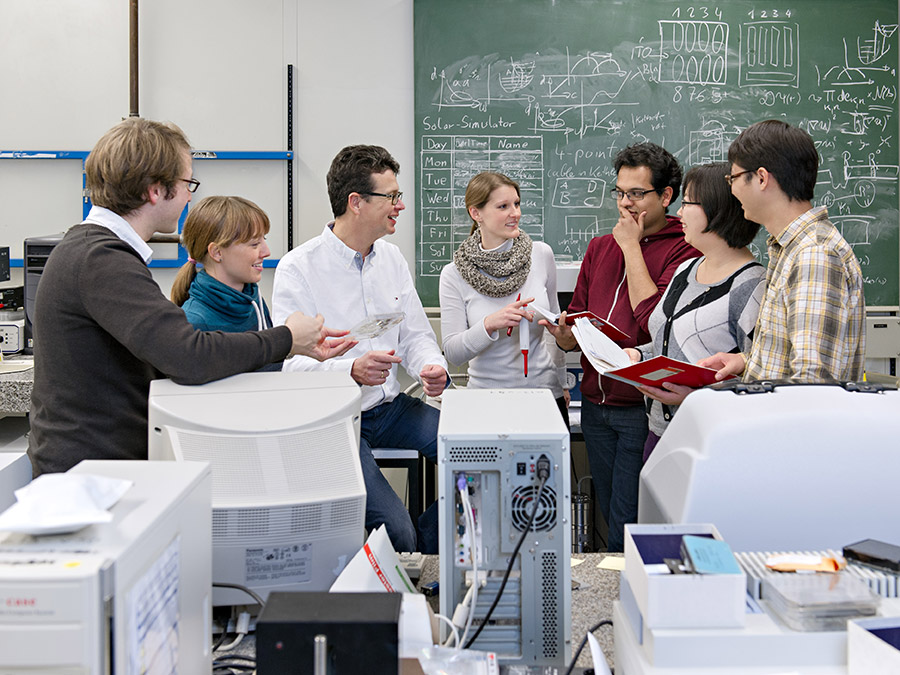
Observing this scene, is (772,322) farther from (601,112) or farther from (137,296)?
(601,112)

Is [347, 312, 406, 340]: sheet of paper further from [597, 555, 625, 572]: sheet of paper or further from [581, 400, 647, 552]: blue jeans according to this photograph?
[597, 555, 625, 572]: sheet of paper

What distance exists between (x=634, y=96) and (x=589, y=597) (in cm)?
310

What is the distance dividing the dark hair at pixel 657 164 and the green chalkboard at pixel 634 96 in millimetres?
1384

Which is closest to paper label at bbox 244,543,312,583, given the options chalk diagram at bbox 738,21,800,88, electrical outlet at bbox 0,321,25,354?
electrical outlet at bbox 0,321,25,354

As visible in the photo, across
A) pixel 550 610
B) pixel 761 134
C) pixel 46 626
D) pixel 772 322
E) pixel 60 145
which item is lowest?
pixel 550 610

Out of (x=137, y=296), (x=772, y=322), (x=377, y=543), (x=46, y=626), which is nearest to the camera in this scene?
(x=46, y=626)

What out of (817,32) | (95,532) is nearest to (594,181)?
(817,32)

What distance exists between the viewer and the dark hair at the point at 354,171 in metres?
2.68

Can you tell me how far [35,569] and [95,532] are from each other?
82mm

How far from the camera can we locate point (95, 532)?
33.0 inches

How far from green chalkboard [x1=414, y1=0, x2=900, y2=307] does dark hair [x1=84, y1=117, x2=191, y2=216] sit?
8.03 ft

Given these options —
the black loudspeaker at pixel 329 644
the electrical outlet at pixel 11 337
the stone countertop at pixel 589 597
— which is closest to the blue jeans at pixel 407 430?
the stone countertop at pixel 589 597

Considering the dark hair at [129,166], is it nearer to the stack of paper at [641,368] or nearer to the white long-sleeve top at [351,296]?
the white long-sleeve top at [351,296]

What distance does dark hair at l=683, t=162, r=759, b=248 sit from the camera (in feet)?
7.02
